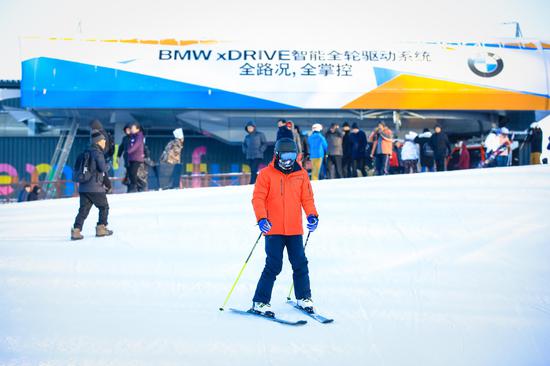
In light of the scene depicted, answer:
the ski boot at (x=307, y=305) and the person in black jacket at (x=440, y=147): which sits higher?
the person in black jacket at (x=440, y=147)

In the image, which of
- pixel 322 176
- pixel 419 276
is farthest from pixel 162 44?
pixel 419 276

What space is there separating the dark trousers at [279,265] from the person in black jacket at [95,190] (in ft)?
12.5

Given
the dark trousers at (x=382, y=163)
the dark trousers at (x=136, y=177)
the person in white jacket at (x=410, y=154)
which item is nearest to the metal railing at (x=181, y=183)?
the dark trousers at (x=136, y=177)

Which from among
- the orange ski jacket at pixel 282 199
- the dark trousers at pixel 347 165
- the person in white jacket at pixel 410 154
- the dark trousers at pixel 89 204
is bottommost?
the dark trousers at pixel 89 204

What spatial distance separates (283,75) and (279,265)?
16.0 m

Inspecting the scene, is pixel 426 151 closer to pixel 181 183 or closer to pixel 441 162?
pixel 441 162

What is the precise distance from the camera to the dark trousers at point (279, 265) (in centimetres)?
490

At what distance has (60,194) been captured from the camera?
16312 millimetres

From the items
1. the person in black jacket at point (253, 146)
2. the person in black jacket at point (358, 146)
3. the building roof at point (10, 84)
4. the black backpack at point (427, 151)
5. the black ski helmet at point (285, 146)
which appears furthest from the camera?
the building roof at point (10, 84)

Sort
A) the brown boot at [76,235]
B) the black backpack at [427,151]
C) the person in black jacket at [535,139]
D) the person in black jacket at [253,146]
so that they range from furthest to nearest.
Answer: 1. the black backpack at [427,151]
2. the person in black jacket at [535,139]
3. the person in black jacket at [253,146]
4. the brown boot at [76,235]

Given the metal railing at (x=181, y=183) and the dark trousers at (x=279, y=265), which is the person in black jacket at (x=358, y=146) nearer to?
the metal railing at (x=181, y=183)

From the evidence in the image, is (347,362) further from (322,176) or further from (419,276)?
(322,176)

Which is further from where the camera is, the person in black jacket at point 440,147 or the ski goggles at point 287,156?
the person in black jacket at point 440,147

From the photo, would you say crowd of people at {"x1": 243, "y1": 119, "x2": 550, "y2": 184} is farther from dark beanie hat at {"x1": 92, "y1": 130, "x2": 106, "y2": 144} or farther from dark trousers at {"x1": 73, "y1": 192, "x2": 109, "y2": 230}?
dark trousers at {"x1": 73, "y1": 192, "x2": 109, "y2": 230}
